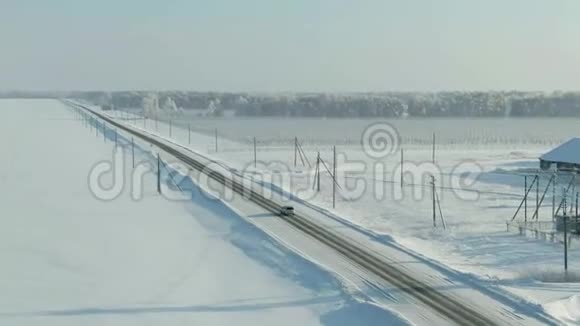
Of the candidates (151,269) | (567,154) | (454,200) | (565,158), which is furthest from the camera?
(567,154)

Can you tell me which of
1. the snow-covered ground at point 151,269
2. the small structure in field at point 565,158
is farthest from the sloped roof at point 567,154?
the snow-covered ground at point 151,269

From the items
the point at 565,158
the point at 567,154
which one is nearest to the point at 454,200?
the point at 565,158

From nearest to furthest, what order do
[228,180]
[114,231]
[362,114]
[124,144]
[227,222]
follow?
[114,231] < [227,222] < [228,180] < [124,144] < [362,114]

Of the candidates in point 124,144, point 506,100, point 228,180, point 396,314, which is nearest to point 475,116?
point 506,100

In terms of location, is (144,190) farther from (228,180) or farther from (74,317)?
(74,317)

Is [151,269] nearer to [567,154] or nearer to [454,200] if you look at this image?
[454,200]

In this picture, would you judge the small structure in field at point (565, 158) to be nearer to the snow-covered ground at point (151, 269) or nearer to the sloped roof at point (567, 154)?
the sloped roof at point (567, 154)
